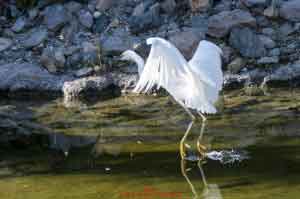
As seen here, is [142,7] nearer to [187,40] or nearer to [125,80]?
[187,40]

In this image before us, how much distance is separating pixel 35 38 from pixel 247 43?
4.28 meters

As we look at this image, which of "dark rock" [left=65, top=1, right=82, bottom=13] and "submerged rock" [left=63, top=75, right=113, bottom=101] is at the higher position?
"dark rock" [left=65, top=1, right=82, bottom=13]

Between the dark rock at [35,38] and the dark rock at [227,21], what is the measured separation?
11.1 ft

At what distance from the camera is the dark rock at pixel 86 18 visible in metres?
13.5

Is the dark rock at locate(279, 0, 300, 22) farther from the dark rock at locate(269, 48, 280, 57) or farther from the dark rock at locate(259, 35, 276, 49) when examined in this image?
the dark rock at locate(269, 48, 280, 57)

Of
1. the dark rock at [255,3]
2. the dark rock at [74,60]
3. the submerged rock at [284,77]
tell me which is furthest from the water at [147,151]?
the dark rock at [255,3]

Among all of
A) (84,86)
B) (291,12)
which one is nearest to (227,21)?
(291,12)

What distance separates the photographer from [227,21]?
40.2 feet

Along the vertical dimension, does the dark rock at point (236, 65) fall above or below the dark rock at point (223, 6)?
below

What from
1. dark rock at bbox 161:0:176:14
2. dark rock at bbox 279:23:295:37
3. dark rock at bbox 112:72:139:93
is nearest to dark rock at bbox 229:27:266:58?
dark rock at bbox 279:23:295:37

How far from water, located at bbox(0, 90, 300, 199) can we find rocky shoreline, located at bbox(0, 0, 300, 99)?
957 mm

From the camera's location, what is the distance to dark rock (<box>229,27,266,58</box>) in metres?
11.9

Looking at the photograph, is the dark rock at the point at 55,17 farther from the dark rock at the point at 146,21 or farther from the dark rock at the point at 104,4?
the dark rock at the point at 146,21

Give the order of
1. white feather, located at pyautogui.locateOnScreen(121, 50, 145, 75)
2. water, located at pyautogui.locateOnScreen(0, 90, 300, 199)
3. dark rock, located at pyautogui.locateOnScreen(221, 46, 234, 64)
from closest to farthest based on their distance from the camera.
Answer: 1. water, located at pyautogui.locateOnScreen(0, 90, 300, 199)
2. white feather, located at pyautogui.locateOnScreen(121, 50, 145, 75)
3. dark rock, located at pyautogui.locateOnScreen(221, 46, 234, 64)
